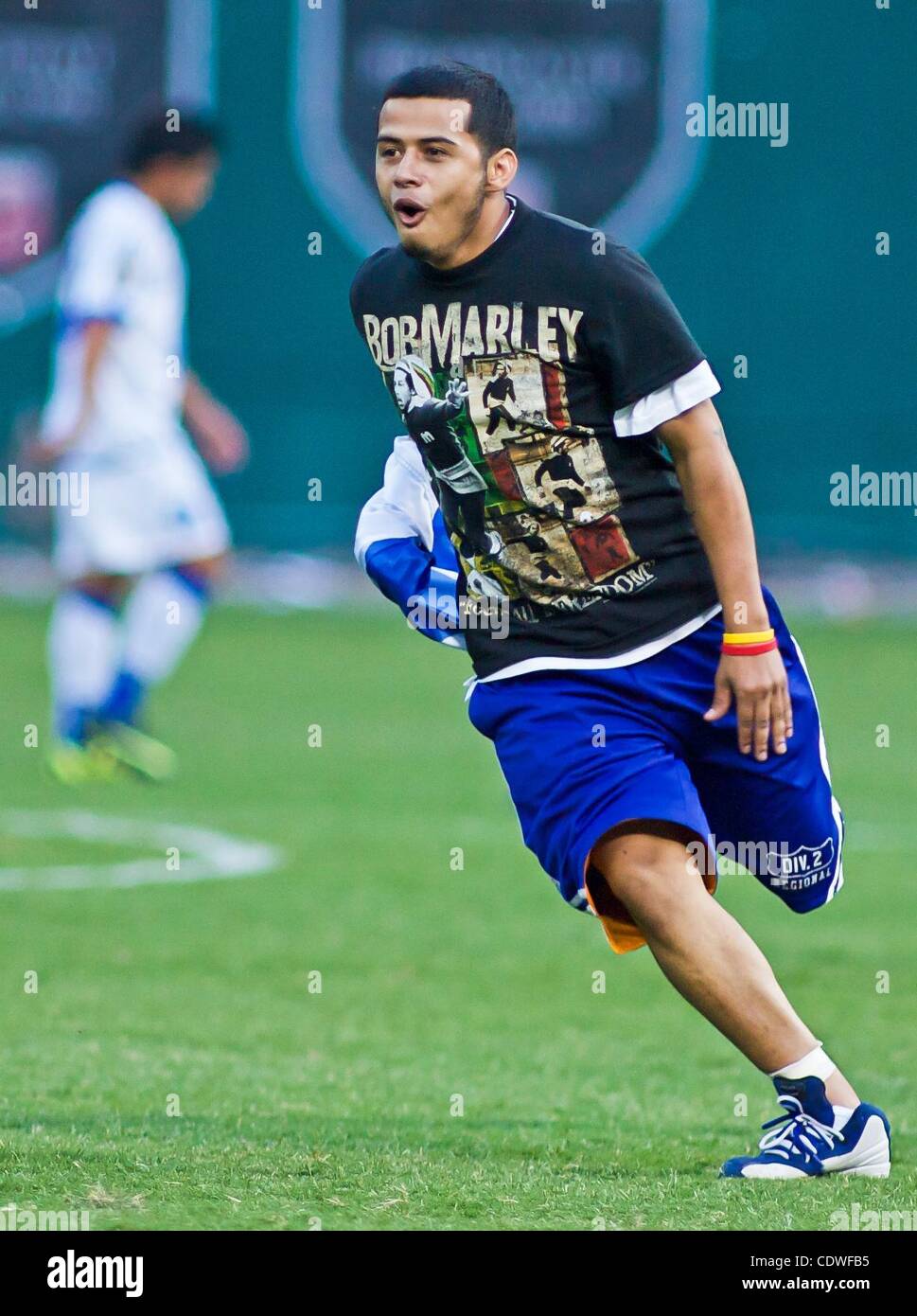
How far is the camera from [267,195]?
18750 millimetres

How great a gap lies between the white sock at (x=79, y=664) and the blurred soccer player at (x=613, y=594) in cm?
626

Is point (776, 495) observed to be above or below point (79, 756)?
above

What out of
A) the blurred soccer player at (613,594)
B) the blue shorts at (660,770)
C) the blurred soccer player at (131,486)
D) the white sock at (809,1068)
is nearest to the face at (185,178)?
the blurred soccer player at (131,486)

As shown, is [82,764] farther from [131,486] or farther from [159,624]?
[131,486]

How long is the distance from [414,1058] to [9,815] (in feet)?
13.8

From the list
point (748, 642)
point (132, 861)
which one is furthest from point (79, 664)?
point (748, 642)

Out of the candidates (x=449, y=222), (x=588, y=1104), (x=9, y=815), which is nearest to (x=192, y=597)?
(x=9, y=815)

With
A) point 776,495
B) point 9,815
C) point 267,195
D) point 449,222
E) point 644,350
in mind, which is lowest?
point 9,815

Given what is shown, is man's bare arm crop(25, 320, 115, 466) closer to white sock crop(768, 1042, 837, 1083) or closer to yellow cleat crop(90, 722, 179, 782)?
yellow cleat crop(90, 722, 179, 782)

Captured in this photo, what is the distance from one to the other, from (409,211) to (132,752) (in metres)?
6.74

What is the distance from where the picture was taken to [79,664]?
1035 centimetres
